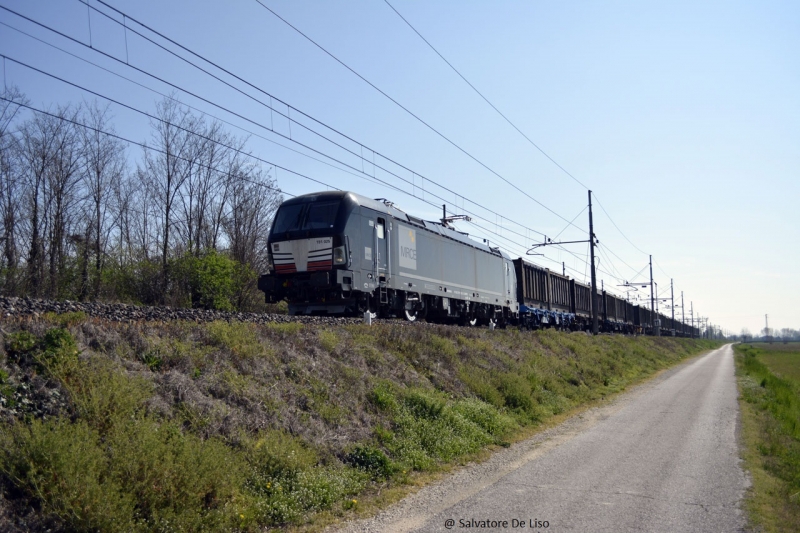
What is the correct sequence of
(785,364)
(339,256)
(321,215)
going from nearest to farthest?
1. (339,256)
2. (321,215)
3. (785,364)

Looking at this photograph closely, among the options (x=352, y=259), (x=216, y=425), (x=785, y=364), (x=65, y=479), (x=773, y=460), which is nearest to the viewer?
(x=65, y=479)

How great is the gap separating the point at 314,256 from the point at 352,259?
1023mm

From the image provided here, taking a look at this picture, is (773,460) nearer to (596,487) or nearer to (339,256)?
(596,487)

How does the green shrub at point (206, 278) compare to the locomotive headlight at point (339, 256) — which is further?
the green shrub at point (206, 278)

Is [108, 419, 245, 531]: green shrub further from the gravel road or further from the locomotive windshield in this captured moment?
the locomotive windshield

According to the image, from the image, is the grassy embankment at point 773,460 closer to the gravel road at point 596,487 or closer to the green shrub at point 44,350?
the gravel road at point 596,487

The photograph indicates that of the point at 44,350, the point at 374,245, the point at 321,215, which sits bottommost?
the point at 44,350

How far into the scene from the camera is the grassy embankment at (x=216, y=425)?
5047 millimetres

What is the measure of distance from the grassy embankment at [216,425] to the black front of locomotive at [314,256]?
127 inches

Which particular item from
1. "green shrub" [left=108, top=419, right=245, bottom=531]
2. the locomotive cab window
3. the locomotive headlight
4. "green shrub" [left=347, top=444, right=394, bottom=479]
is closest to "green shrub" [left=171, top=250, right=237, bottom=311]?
the locomotive cab window

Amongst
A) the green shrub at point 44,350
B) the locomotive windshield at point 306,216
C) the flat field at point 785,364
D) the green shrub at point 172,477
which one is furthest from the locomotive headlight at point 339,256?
the flat field at point 785,364

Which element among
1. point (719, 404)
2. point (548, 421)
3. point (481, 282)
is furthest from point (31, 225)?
point (719, 404)

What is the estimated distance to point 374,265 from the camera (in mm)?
16594

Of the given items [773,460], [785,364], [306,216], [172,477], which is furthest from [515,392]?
[785,364]
